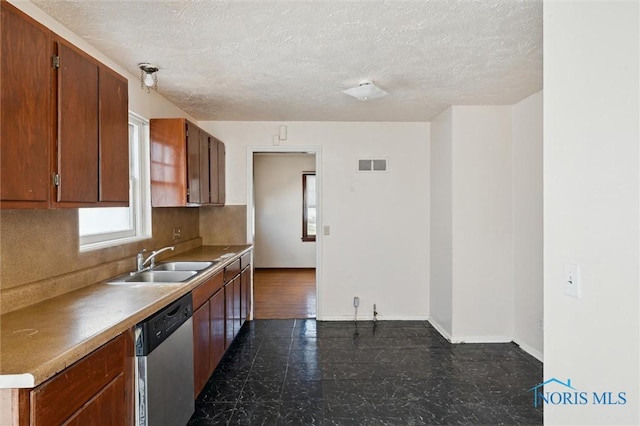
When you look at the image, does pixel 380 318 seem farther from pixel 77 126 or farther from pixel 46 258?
pixel 77 126

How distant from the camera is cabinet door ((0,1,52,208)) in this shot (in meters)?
1.27

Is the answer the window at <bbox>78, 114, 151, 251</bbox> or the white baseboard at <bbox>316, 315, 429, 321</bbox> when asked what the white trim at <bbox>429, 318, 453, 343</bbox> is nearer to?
the white baseboard at <bbox>316, 315, 429, 321</bbox>

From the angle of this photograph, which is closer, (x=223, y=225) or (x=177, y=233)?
(x=177, y=233)

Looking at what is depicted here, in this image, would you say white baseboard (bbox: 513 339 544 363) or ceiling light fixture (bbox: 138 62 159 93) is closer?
ceiling light fixture (bbox: 138 62 159 93)

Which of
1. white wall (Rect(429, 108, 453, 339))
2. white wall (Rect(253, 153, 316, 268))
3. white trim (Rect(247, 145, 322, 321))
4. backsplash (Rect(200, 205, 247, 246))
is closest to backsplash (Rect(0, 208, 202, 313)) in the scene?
backsplash (Rect(200, 205, 247, 246))

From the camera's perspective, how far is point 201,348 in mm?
2426

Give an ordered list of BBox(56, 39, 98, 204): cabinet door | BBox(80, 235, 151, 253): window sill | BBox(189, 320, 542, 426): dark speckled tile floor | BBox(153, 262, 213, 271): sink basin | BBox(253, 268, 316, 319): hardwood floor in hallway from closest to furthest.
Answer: BBox(56, 39, 98, 204): cabinet door
BBox(80, 235, 151, 253): window sill
BBox(189, 320, 542, 426): dark speckled tile floor
BBox(153, 262, 213, 271): sink basin
BBox(253, 268, 316, 319): hardwood floor in hallway

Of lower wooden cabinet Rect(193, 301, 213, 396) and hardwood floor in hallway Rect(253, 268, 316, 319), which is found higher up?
lower wooden cabinet Rect(193, 301, 213, 396)

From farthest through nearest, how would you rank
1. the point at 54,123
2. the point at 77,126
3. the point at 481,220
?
the point at 481,220 → the point at 77,126 → the point at 54,123
